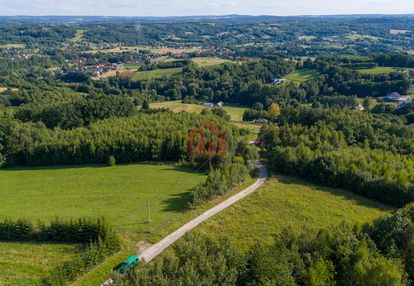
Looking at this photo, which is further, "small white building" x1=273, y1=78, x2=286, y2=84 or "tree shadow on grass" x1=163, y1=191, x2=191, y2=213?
"small white building" x1=273, y1=78, x2=286, y2=84

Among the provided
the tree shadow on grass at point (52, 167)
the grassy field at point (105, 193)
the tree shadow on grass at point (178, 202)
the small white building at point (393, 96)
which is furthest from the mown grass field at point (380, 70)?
the tree shadow on grass at point (178, 202)

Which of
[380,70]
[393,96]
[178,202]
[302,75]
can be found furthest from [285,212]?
[380,70]

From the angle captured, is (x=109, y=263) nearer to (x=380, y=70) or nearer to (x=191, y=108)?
(x=191, y=108)

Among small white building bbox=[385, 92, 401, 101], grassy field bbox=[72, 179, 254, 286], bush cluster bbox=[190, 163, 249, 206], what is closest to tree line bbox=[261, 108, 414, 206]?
bush cluster bbox=[190, 163, 249, 206]

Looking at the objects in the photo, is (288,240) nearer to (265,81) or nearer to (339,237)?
(339,237)

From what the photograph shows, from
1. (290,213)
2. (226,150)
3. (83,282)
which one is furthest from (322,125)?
(83,282)

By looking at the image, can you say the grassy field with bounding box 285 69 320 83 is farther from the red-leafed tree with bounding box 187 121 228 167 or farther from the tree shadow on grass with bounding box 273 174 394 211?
the tree shadow on grass with bounding box 273 174 394 211
